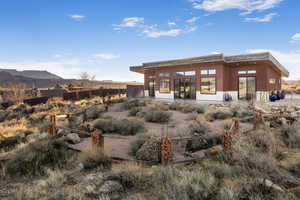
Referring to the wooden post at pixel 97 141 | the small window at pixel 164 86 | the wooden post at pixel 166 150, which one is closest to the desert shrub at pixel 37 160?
the wooden post at pixel 97 141

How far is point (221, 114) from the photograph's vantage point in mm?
12695

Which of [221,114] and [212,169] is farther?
[221,114]

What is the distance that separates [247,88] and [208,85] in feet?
14.8

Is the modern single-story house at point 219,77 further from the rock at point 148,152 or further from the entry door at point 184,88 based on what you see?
the rock at point 148,152

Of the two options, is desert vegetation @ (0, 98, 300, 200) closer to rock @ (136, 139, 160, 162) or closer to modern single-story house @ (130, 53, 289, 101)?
rock @ (136, 139, 160, 162)

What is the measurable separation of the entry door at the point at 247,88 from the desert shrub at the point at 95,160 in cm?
2057

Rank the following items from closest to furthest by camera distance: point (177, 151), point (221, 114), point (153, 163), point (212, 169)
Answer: point (212, 169), point (153, 163), point (177, 151), point (221, 114)

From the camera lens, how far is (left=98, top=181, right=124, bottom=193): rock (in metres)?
3.73

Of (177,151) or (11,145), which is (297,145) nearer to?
(177,151)

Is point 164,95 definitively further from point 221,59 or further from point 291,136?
point 291,136

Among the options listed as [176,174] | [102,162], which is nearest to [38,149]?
[102,162]

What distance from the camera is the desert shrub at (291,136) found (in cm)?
678

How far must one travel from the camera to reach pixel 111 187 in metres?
3.82

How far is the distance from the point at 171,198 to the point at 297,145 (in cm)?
620
